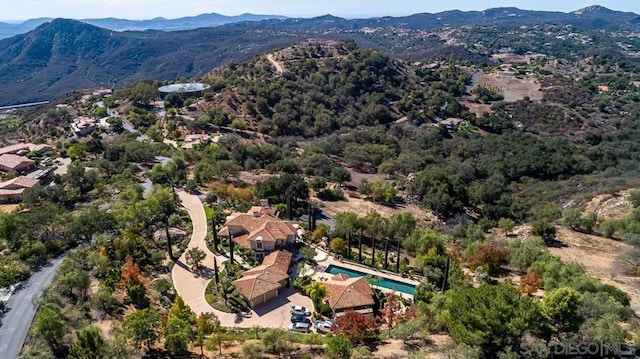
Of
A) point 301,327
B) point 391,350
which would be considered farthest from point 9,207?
point 391,350

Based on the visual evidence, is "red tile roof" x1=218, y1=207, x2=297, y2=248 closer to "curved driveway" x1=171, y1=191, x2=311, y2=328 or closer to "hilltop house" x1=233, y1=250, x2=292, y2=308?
"curved driveway" x1=171, y1=191, x2=311, y2=328

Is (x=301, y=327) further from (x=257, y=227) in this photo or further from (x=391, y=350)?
(x=257, y=227)

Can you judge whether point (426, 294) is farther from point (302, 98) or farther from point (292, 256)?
point (302, 98)

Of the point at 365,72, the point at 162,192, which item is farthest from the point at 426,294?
the point at 365,72

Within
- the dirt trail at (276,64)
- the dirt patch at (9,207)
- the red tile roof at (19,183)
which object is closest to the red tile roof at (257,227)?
the dirt patch at (9,207)

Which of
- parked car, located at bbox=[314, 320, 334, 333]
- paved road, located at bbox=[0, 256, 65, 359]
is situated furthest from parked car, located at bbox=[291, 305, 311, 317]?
paved road, located at bbox=[0, 256, 65, 359]
